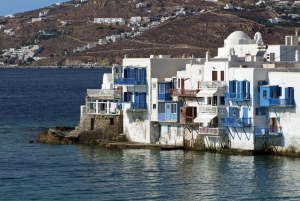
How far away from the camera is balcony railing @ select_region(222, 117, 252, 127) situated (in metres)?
52.5

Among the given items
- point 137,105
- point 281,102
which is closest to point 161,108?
point 137,105

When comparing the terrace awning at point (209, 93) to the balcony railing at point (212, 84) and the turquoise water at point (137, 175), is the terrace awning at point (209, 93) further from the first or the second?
the turquoise water at point (137, 175)

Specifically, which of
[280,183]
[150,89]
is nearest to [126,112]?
[150,89]

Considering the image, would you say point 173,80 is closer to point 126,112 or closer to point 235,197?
point 126,112

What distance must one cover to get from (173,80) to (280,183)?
37.1ft

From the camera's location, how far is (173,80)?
56.3 meters

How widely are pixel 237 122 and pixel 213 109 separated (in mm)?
1749

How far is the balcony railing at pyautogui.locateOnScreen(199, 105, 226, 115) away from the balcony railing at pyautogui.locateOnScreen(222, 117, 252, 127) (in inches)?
24.2

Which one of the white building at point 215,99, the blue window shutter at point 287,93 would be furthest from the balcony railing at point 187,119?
the blue window shutter at point 287,93

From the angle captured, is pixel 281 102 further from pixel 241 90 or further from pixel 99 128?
pixel 99 128

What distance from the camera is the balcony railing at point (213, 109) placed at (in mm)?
53719

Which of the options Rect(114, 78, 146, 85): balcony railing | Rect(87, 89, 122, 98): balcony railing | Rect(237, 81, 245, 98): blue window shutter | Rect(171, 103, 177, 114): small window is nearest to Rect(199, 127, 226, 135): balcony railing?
Rect(237, 81, 245, 98): blue window shutter

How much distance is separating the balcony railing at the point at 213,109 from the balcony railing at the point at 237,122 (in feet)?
2.02

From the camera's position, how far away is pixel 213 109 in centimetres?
5400
